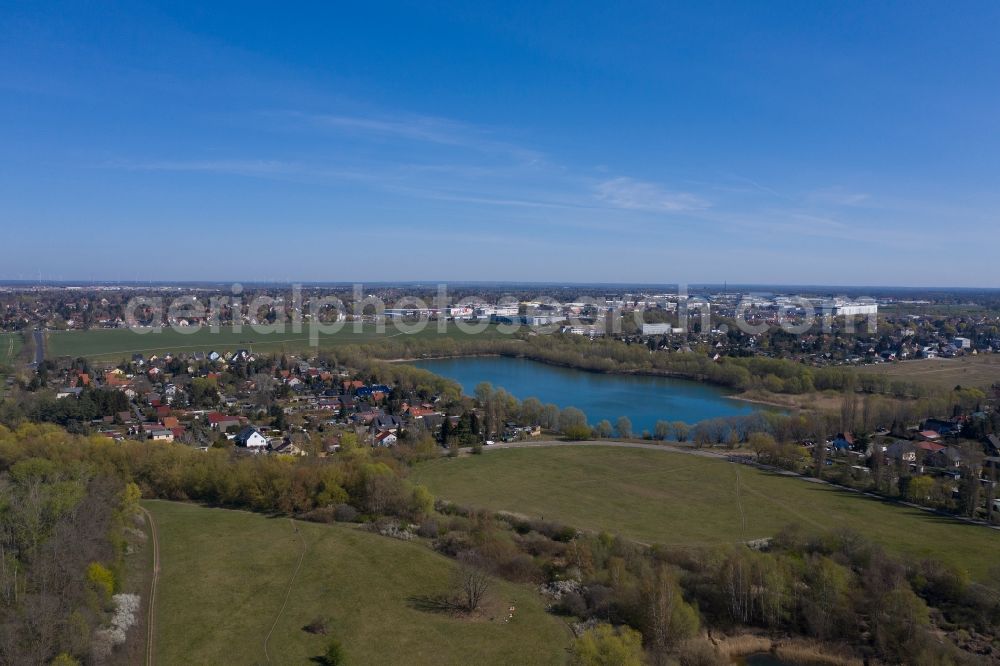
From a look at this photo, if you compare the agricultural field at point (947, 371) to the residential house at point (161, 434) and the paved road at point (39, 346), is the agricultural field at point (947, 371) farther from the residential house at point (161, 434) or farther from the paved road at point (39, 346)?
the paved road at point (39, 346)

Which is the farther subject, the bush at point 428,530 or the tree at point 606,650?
the bush at point 428,530

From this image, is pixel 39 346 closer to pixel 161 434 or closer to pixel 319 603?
pixel 161 434

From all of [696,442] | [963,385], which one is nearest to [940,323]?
[963,385]

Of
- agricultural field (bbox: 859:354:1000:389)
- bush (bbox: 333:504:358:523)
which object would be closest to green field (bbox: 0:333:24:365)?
bush (bbox: 333:504:358:523)

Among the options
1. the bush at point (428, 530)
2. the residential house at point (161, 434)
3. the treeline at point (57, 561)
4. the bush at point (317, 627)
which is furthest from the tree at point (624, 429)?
the treeline at point (57, 561)

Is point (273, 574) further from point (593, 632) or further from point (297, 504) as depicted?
point (593, 632)
